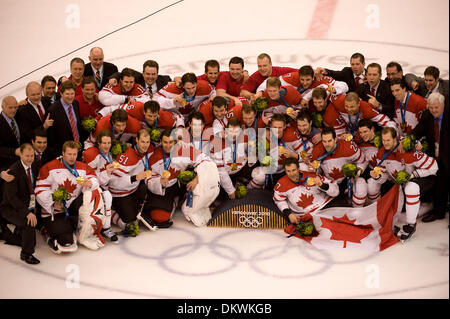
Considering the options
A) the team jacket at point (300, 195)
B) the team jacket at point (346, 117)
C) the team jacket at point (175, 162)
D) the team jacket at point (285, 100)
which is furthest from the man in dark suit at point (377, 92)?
the team jacket at point (175, 162)

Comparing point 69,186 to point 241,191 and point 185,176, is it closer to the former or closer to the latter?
point 185,176

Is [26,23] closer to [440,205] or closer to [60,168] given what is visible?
[60,168]

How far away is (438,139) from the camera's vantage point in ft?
18.6

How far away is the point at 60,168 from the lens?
5.46m

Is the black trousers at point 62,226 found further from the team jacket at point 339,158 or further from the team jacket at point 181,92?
the team jacket at point 339,158

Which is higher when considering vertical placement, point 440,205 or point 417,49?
point 417,49

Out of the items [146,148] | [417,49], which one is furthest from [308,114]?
[417,49]

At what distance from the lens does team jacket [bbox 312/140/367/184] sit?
5840 millimetres

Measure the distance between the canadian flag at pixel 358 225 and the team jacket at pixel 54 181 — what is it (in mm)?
1728

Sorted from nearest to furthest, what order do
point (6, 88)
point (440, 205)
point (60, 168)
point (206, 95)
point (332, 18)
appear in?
point (60, 168), point (440, 205), point (206, 95), point (6, 88), point (332, 18)

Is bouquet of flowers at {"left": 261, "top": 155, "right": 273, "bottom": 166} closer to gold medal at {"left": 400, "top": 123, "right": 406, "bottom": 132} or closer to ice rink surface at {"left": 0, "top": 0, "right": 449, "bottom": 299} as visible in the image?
ice rink surface at {"left": 0, "top": 0, "right": 449, "bottom": 299}

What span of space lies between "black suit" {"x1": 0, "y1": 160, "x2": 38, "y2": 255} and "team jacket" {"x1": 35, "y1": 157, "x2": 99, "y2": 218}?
3.1 inches

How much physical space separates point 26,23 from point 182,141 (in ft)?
21.9

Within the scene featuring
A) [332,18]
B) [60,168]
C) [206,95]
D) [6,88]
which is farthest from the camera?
[332,18]
